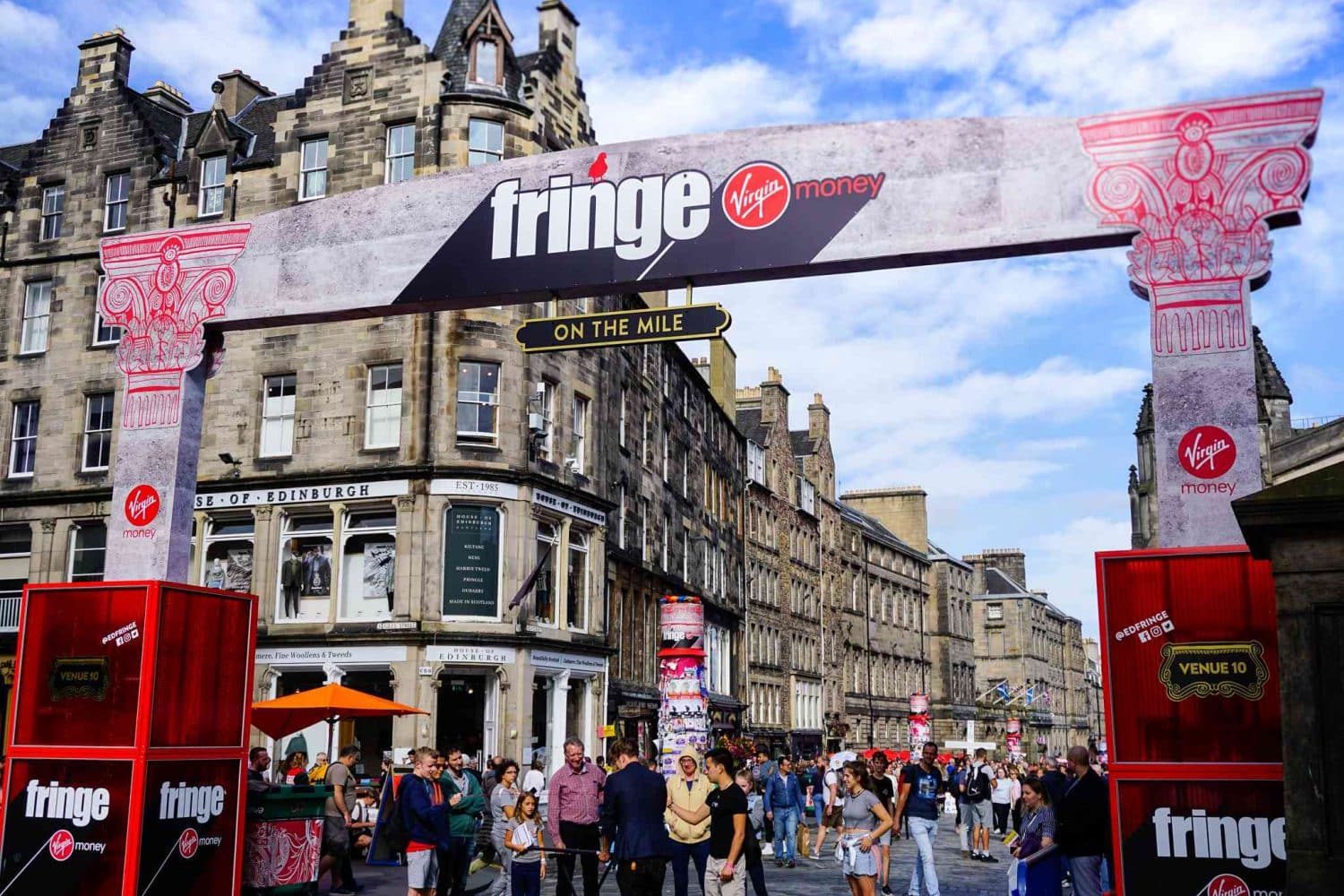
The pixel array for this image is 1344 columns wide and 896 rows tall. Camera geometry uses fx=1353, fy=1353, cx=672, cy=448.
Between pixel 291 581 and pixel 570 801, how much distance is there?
18696 millimetres

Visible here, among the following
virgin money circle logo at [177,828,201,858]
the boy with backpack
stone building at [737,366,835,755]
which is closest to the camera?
virgin money circle logo at [177,828,201,858]

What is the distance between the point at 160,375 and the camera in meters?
13.8

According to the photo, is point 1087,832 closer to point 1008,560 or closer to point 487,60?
point 487,60

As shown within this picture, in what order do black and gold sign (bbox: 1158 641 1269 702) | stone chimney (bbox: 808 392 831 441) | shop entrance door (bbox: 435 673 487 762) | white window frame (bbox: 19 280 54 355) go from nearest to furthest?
black and gold sign (bbox: 1158 641 1269 702) < shop entrance door (bbox: 435 673 487 762) < white window frame (bbox: 19 280 54 355) < stone chimney (bbox: 808 392 831 441)

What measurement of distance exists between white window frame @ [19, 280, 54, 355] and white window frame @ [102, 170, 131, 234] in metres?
2.21

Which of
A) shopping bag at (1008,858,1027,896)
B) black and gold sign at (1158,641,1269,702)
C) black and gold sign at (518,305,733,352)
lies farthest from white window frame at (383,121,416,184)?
black and gold sign at (1158,641,1269,702)

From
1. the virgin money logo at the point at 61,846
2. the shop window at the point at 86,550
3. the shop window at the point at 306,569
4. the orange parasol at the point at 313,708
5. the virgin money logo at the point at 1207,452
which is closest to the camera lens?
the virgin money logo at the point at 1207,452

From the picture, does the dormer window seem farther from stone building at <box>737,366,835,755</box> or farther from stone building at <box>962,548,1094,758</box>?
stone building at <box>962,548,1094,758</box>

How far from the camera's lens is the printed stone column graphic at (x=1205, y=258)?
10.4 meters

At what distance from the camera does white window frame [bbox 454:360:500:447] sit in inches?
1183

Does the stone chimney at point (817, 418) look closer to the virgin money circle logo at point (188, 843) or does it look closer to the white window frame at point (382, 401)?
the white window frame at point (382, 401)

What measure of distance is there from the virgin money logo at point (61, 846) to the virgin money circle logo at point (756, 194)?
811cm

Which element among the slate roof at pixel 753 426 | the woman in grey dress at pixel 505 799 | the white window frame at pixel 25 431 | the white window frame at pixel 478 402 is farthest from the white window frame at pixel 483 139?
the slate roof at pixel 753 426

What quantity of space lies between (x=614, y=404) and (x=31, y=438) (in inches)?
585
